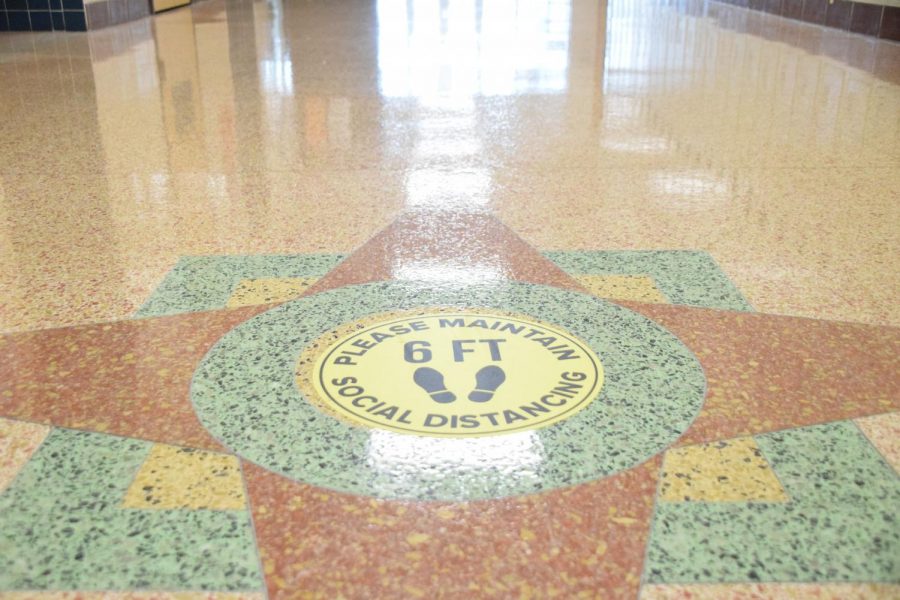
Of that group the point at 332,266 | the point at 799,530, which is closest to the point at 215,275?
the point at 332,266

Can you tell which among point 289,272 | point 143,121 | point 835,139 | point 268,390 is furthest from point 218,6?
Result: point 268,390

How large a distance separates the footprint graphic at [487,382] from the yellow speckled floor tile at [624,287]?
644mm

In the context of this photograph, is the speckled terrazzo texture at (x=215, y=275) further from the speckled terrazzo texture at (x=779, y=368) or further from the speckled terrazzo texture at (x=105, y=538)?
the speckled terrazzo texture at (x=779, y=368)

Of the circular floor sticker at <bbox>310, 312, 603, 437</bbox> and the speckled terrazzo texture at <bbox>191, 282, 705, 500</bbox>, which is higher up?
the circular floor sticker at <bbox>310, 312, 603, 437</bbox>

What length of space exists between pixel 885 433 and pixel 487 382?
850 mm

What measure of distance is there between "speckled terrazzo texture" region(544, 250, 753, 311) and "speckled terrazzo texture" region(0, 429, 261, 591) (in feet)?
4.99

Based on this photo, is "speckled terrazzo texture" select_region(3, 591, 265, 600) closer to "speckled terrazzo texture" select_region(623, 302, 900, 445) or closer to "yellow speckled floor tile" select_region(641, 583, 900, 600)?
"yellow speckled floor tile" select_region(641, 583, 900, 600)

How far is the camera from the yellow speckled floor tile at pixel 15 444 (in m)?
1.72

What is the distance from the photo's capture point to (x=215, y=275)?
9.06 feet

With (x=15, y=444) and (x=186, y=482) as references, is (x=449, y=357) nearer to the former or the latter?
(x=186, y=482)

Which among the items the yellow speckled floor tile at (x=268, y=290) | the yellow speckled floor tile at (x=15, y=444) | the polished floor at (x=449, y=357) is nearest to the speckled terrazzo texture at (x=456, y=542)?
the polished floor at (x=449, y=357)

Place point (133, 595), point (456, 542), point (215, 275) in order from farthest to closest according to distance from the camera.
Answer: point (215, 275) → point (456, 542) → point (133, 595)

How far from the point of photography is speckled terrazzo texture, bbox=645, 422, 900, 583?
1.45 meters

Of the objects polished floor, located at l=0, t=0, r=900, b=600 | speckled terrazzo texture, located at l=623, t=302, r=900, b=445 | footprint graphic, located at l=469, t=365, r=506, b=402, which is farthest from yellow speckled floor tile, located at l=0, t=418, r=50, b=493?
speckled terrazzo texture, located at l=623, t=302, r=900, b=445
